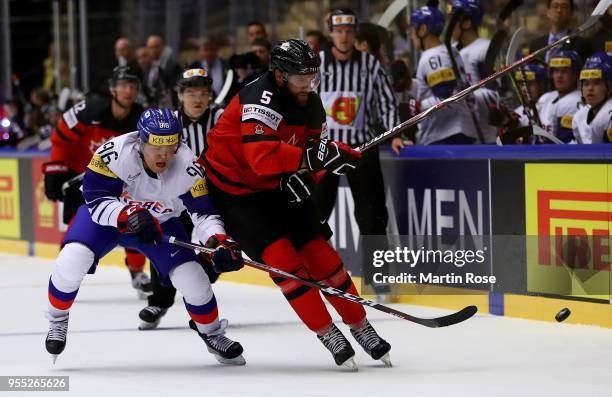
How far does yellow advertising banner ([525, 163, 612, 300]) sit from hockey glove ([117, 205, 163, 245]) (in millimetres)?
2008

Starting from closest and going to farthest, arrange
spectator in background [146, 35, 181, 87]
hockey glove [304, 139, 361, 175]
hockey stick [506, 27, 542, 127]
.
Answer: hockey glove [304, 139, 361, 175]
hockey stick [506, 27, 542, 127]
spectator in background [146, 35, 181, 87]

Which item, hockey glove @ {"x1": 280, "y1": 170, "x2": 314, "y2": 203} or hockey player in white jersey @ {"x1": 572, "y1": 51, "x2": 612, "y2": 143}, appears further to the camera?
hockey player in white jersey @ {"x1": 572, "y1": 51, "x2": 612, "y2": 143}

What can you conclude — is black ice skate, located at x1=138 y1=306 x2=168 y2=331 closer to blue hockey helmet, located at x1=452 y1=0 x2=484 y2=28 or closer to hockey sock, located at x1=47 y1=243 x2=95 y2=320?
hockey sock, located at x1=47 y1=243 x2=95 y2=320

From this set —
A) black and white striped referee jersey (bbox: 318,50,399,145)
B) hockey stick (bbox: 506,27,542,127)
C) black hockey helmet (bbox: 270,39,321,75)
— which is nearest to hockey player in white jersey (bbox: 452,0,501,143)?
hockey stick (bbox: 506,27,542,127)

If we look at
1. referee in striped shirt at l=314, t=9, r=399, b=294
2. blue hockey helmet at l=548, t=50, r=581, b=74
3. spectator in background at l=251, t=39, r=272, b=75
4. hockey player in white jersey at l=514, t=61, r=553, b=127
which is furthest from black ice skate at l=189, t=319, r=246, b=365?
spectator in background at l=251, t=39, r=272, b=75

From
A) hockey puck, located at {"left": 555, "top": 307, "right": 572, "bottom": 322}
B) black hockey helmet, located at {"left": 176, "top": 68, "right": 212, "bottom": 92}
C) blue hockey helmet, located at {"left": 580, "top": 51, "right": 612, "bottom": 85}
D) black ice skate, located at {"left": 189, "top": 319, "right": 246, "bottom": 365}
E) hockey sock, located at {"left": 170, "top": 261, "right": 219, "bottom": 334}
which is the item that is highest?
blue hockey helmet, located at {"left": 580, "top": 51, "right": 612, "bottom": 85}

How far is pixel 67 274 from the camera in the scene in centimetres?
509

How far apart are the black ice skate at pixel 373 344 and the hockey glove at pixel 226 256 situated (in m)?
0.54

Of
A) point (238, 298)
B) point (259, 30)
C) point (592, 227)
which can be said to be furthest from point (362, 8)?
point (592, 227)

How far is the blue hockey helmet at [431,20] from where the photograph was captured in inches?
288

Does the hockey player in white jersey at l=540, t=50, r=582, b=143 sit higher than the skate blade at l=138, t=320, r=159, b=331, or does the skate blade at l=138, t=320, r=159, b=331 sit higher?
the hockey player in white jersey at l=540, t=50, r=582, b=143

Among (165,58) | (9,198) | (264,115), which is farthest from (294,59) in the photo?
(9,198)

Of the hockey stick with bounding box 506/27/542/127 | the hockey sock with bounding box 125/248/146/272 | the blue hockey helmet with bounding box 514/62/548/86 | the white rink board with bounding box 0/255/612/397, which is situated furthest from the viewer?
the hockey sock with bounding box 125/248/146/272

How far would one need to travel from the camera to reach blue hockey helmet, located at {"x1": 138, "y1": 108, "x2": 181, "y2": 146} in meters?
4.98
